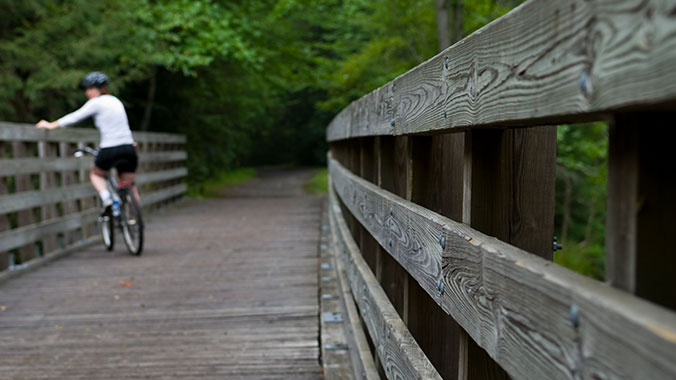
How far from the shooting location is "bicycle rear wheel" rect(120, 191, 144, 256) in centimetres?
739

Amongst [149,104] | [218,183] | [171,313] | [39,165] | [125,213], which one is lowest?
[218,183]

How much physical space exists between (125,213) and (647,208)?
719 centimetres

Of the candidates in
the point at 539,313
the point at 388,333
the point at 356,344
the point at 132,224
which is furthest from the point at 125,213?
the point at 539,313

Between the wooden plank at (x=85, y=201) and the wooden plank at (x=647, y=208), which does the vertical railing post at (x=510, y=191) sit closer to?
the wooden plank at (x=647, y=208)

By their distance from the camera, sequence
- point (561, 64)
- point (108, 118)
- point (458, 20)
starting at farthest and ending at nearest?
point (458, 20)
point (108, 118)
point (561, 64)

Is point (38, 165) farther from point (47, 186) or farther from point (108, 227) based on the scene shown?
point (108, 227)

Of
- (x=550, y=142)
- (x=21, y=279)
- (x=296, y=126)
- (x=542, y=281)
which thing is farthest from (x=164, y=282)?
(x=296, y=126)

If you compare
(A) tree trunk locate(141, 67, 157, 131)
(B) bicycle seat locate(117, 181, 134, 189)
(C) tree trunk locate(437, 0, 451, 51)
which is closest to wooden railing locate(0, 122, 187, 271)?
(B) bicycle seat locate(117, 181, 134, 189)

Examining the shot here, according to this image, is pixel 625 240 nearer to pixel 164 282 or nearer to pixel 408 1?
pixel 164 282

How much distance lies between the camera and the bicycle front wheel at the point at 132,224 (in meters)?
7.39

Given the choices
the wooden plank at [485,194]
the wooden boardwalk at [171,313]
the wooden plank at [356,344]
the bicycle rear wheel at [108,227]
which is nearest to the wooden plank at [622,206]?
the wooden plank at [485,194]

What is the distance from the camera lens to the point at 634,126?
0.89 m

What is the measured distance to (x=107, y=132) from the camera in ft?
23.7

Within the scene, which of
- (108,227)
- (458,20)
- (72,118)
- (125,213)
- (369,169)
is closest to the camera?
(369,169)
